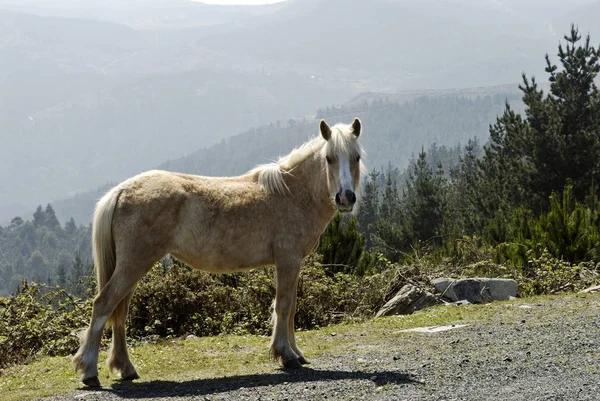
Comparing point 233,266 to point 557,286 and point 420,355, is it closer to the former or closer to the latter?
point 420,355

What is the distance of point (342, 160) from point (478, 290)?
18.3 feet

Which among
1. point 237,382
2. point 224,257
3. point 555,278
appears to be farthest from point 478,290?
point 237,382

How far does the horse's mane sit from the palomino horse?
0.04 ft

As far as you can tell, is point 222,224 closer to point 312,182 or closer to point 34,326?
point 312,182

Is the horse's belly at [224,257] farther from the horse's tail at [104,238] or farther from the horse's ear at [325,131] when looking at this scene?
the horse's ear at [325,131]

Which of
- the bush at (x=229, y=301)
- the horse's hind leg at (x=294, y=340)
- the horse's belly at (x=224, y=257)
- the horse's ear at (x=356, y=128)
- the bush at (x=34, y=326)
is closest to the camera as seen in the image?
the horse's belly at (x=224, y=257)

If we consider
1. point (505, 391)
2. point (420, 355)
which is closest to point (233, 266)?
point (420, 355)

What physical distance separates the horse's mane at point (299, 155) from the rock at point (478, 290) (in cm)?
487

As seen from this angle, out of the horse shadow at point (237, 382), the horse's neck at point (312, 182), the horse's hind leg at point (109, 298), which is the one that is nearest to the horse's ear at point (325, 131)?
the horse's neck at point (312, 182)

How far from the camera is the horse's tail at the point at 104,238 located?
769 cm

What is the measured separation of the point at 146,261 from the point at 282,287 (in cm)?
155

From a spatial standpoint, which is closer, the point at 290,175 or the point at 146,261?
the point at 146,261

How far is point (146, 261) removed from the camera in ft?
24.9

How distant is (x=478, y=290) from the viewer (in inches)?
495
